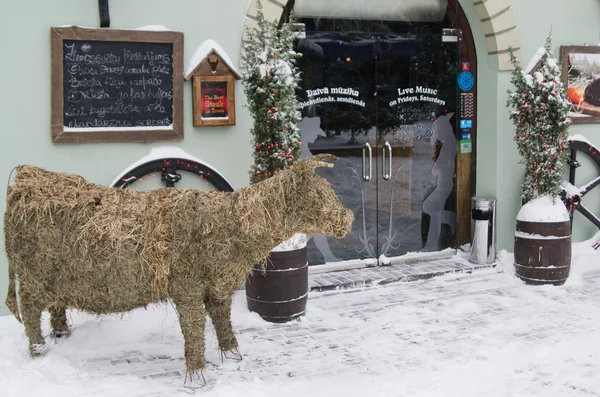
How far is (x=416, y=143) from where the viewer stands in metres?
7.73

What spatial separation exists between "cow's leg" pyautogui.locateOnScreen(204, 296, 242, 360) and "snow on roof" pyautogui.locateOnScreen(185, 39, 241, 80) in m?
2.40

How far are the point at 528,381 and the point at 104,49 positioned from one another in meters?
4.58

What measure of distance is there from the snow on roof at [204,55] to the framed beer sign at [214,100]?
0.28ft

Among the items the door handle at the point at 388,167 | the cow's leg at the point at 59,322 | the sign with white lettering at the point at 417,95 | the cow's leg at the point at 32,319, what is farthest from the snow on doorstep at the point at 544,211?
the cow's leg at the point at 32,319

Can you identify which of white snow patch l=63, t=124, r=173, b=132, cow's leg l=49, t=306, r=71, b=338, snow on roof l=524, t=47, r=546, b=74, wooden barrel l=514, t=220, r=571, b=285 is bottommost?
cow's leg l=49, t=306, r=71, b=338

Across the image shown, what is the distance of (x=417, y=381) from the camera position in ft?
15.2

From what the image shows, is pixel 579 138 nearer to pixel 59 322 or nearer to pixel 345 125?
pixel 345 125

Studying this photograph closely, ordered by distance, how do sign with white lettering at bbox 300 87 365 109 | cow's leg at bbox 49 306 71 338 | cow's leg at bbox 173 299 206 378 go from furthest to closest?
sign with white lettering at bbox 300 87 365 109
cow's leg at bbox 49 306 71 338
cow's leg at bbox 173 299 206 378

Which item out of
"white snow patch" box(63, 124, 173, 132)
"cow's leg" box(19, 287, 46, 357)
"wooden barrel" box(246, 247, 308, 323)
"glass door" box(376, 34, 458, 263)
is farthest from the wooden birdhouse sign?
"cow's leg" box(19, 287, 46, 357)

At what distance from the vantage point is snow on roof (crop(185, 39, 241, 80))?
6152 millimetres

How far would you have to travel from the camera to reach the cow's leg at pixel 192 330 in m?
4.43

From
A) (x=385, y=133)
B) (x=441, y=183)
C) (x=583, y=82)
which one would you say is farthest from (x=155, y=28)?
(x=583, y=82)

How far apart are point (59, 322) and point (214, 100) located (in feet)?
8.21

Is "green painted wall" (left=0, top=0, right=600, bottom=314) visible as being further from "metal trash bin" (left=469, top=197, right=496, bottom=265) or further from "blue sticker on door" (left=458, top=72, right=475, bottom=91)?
"metal trash bin" (left=469, top=197, right=496, bottom=265)
